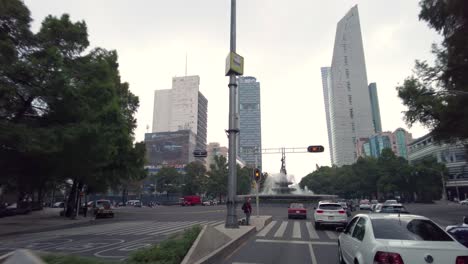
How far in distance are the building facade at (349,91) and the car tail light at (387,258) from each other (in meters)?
174

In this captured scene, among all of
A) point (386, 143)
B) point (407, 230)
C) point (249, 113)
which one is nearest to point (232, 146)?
point (407, 230)

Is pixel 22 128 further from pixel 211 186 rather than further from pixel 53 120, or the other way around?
pixel 211 186

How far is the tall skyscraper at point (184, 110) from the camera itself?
164m

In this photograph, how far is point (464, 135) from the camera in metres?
23.9

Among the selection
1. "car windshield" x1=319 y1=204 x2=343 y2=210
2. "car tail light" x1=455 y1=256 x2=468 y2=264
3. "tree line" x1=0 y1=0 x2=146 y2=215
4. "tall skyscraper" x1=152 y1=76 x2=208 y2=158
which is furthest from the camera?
"tall skyscraper" x1=152 y1=76 x2=208 y2=158

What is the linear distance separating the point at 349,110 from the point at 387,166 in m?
102

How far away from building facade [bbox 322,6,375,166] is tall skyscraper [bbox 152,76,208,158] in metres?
73.2

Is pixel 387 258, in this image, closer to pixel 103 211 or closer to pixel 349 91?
pixel 103 211

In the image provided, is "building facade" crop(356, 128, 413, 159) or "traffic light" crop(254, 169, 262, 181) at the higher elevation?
"building facade" crop(356, 128, 413, 159)

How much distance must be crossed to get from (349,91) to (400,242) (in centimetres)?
17600

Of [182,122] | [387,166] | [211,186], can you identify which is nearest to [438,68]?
[387,166]

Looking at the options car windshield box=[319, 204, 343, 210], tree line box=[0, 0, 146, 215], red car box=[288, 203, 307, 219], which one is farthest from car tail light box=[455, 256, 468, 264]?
red car box=[288, 203, 307, 219]

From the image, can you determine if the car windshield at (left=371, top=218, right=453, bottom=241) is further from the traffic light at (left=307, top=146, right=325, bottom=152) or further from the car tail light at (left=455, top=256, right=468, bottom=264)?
the traffic light at (left=307, top=146, right=325, bottom=152)

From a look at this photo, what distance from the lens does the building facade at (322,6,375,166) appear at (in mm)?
169000
